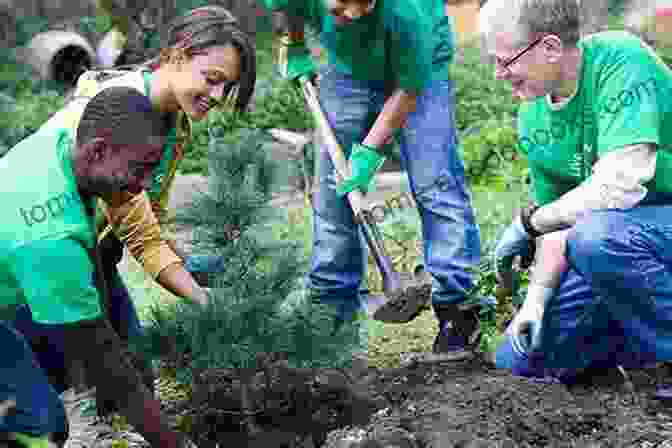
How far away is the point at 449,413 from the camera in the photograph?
3285 mm

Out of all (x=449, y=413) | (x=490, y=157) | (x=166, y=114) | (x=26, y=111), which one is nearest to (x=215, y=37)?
(x=166, y=114)

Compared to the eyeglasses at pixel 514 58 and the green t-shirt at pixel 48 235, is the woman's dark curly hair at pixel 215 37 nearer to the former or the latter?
the green t-shirt at pixel 48 235

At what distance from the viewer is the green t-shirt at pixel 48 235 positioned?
8.86ft

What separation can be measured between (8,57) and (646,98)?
7715 mm

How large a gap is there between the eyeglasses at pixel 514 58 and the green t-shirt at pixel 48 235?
1.31 m

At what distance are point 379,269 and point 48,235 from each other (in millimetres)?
1516

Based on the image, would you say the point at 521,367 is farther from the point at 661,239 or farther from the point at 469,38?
the point at 469,38

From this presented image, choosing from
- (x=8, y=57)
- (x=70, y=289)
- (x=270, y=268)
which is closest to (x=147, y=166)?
(x=70, y=289)

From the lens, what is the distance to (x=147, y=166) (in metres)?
2.84

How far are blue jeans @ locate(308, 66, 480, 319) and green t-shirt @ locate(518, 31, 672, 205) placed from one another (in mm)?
436

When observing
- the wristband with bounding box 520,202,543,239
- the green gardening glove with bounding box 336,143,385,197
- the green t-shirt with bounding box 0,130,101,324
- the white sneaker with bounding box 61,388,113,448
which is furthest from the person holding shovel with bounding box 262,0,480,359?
the green t-shirt with bounding box 0,130,101,324

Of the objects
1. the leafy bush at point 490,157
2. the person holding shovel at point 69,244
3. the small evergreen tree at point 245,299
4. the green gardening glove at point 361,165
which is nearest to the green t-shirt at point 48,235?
the person holding shovel at point 69,244

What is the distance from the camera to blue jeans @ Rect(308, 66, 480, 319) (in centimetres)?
396

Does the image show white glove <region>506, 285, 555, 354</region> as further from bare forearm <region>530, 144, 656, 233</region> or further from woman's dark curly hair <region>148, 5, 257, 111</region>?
woman's dark curly hair <region>148, 5, 257, 111</region>
